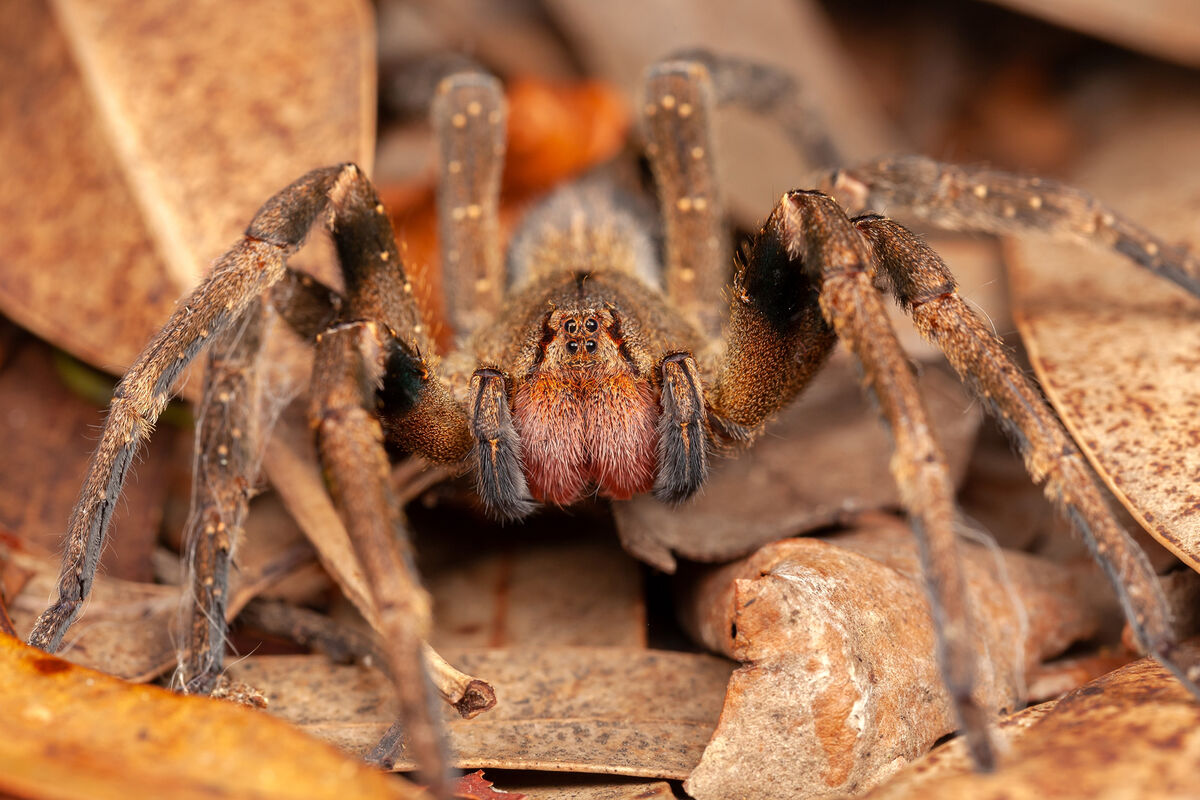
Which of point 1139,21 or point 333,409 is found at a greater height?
point 1139,21

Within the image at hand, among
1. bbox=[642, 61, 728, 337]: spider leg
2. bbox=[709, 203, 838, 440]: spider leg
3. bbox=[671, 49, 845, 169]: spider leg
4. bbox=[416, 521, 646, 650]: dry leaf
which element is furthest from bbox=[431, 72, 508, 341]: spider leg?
bbox=[709, 203, 838, 440]: spider leg

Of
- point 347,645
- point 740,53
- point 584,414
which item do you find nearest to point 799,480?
point 584,414

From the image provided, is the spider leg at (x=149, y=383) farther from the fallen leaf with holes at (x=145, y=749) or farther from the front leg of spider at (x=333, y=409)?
the fallen leaf with holes at (x=145, y=749)

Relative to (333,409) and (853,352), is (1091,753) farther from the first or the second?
(333,409)

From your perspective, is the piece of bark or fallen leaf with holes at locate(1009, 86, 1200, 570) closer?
fallen leaf with holes at locate(1009, 86, 1200, 570)

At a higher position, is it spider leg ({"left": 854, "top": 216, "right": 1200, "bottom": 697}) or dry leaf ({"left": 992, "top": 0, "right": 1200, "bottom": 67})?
dry leaf ({"left": 992, "top": 0, "right": 1200, "bottom": 67})

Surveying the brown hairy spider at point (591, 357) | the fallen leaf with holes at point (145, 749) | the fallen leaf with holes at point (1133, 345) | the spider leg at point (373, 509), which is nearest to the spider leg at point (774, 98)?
the brown hairy spider at point (591, 357)

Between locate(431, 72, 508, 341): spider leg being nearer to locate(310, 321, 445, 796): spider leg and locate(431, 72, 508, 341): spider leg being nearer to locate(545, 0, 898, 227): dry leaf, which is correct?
locate(545, 0, 898, 227): dry leaf
